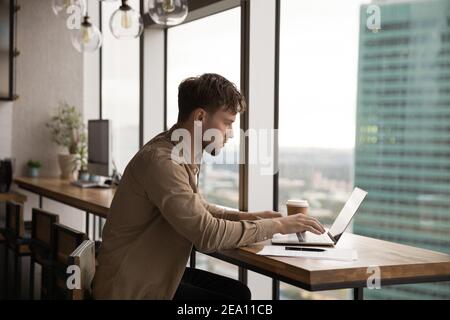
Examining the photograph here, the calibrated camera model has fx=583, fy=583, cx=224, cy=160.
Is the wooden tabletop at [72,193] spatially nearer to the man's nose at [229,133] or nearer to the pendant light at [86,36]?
the pendant light at [86,36]

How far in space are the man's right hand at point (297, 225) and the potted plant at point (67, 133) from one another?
3.36 metres

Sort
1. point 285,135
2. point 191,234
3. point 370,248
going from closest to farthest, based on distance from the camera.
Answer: point 191,234 → point 370,248 → point 285,135

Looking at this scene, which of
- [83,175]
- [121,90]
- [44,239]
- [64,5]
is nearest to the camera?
[44,239]

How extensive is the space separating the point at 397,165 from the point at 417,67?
48 cm

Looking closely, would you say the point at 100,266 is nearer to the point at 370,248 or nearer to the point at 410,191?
the point at 370,248

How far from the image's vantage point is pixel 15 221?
3365 millimetres

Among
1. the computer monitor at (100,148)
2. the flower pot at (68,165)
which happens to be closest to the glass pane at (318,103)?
the computer monitor at (100,148)

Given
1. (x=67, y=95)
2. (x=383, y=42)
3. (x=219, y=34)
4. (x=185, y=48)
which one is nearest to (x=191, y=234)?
(x=383, y=42)

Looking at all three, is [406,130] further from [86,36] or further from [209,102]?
[86,36]

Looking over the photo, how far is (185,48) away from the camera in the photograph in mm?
4359

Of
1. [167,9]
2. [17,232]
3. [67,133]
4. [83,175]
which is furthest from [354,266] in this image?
[67,133]

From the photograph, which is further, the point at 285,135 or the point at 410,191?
the point at 285,135

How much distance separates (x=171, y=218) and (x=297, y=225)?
0.44 metres

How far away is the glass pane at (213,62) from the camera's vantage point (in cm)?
355
